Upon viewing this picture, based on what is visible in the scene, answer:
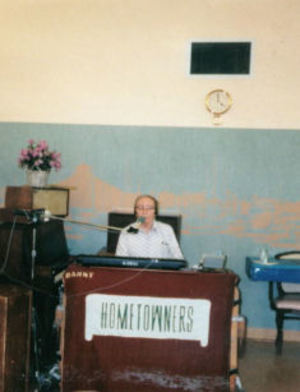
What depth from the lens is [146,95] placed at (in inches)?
187

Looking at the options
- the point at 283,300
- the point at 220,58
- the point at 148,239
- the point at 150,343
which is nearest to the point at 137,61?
the point at 220,58

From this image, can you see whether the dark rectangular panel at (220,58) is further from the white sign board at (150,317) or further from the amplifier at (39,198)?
the white sign board at (150,317)

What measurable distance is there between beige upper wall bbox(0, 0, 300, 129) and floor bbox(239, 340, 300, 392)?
7.44 ft

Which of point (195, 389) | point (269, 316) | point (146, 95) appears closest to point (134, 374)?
point (195, 389)

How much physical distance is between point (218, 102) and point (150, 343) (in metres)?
2.81

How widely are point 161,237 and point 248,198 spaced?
1.41 m

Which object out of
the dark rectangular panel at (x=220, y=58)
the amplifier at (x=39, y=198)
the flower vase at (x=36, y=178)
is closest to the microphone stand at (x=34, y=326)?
the amplifier at (x=39, y=198)

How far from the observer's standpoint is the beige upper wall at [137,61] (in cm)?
459

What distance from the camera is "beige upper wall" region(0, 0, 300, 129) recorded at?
459cm

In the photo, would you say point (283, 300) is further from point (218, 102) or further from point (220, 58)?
point (220, 58)

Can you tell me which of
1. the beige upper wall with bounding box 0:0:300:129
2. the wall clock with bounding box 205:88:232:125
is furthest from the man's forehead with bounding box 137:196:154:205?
the wall clock with bounding box 205:88:232:125

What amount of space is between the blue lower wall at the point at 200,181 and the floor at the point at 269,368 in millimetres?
402

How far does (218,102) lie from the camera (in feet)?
15.3

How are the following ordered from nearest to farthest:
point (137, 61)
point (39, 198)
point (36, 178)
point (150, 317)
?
point (150, 317)
point (39, 198)
point (36, 178)
point (137, 61)
